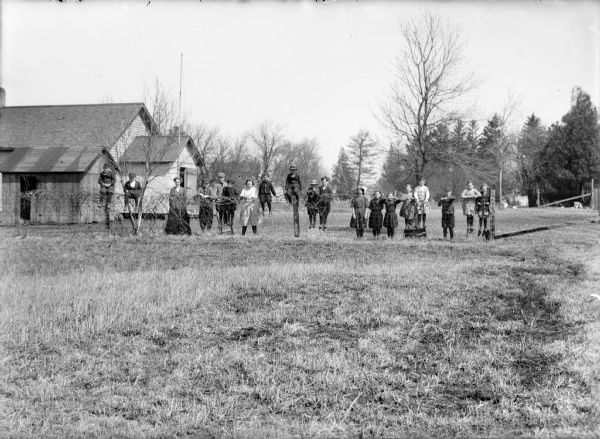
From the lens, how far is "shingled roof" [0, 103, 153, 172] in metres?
26.3

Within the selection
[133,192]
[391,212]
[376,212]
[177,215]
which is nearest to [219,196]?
[177,215]

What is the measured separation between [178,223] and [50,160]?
12947 mm

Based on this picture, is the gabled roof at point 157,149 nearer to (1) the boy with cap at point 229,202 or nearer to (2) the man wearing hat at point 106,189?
(2) the man wearing hat at point 106,189

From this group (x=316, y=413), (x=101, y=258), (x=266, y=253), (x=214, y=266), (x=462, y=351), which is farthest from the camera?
(x=266, y=253)

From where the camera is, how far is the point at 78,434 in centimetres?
407

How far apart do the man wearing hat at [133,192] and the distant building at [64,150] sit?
4863mm

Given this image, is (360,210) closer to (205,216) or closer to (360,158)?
(205,216)

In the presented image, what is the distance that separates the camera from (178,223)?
16.6m

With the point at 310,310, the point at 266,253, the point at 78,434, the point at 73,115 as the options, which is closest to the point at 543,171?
the point at 73,115

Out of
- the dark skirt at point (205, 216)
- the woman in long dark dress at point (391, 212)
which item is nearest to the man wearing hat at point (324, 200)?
the woman in long dark dress at point (391, 212)

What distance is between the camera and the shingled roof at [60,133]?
2634cm

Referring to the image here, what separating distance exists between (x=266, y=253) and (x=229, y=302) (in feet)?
16.5

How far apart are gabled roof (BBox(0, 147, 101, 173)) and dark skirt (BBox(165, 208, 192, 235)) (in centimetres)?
1072

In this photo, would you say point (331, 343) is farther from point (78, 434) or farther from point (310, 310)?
point (78, 434)
